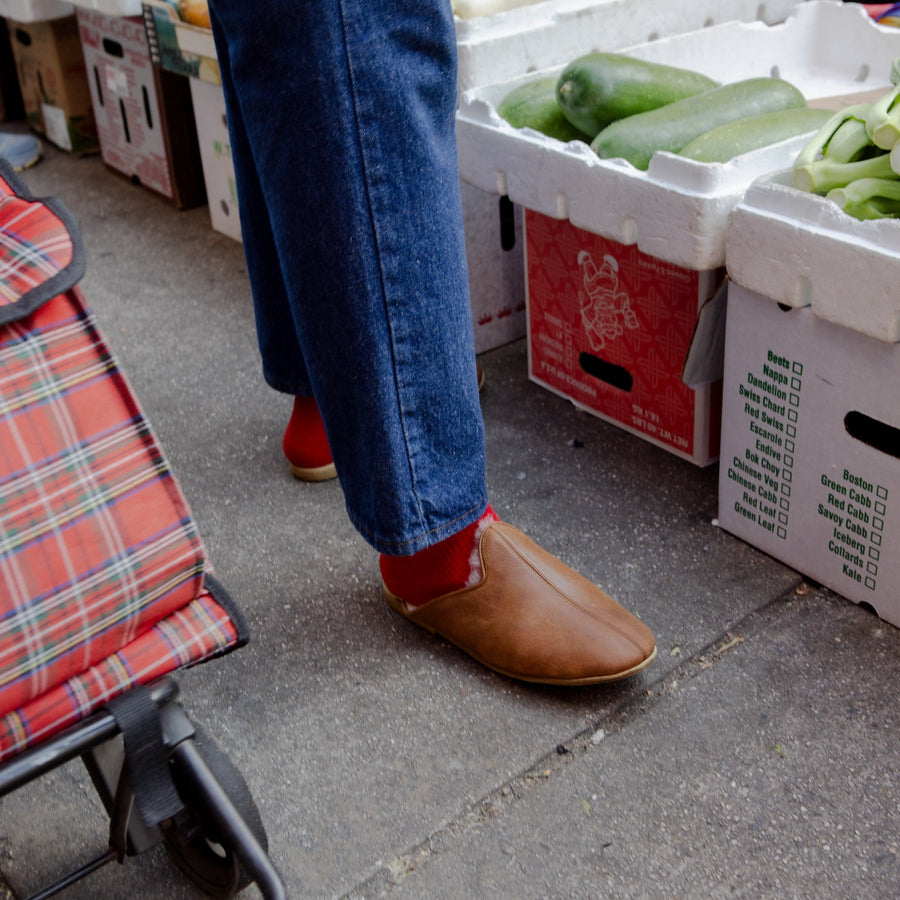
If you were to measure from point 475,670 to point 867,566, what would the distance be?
434mm

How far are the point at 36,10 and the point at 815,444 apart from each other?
232 centimetres

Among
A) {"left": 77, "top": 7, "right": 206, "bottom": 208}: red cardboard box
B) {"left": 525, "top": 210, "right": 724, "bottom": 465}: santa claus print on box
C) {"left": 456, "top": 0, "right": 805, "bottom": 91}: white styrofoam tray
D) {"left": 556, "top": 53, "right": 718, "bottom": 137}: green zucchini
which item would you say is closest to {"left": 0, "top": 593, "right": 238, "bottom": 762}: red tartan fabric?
{"left": 525, "top": 210, "right": 724, "bottom": 465}: santa claus print on box

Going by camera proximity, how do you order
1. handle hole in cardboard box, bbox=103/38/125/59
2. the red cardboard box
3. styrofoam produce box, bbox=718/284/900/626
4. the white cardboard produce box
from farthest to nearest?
handle hole in cardboard box, bbox=103/38/125/59 → the red cardboard box → the white cardboard produce box → styrofoam produce box, bbox=718/284/900/626

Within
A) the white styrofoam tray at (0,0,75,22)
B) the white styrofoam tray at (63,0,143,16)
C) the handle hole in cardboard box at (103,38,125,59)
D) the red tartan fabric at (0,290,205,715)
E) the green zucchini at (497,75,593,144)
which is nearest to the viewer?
the red tartan fabric at (0,290,205,715)

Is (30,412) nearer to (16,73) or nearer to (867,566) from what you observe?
(867,566)

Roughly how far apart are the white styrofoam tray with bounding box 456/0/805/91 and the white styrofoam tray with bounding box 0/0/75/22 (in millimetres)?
1498

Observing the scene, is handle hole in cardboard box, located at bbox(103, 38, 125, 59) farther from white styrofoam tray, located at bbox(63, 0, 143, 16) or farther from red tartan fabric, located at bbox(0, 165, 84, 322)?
red tartan fabric, located at bbox(0, 165, 84, 322)

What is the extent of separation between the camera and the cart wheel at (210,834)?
0.74m

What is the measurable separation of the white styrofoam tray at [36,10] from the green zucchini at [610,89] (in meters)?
Answer: 1.75

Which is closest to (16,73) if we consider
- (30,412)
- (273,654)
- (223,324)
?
(223,324)

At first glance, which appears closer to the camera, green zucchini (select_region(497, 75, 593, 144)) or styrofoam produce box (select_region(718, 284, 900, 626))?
styrofoam produce box (select_region(718, 284, 900, 626))

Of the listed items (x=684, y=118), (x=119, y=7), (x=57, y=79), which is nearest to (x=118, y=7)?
(x=119, y=7)

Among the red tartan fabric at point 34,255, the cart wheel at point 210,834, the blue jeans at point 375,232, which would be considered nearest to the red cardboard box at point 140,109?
the blue jeans at point 375,232

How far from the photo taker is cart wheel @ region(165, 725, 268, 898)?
744 mm
